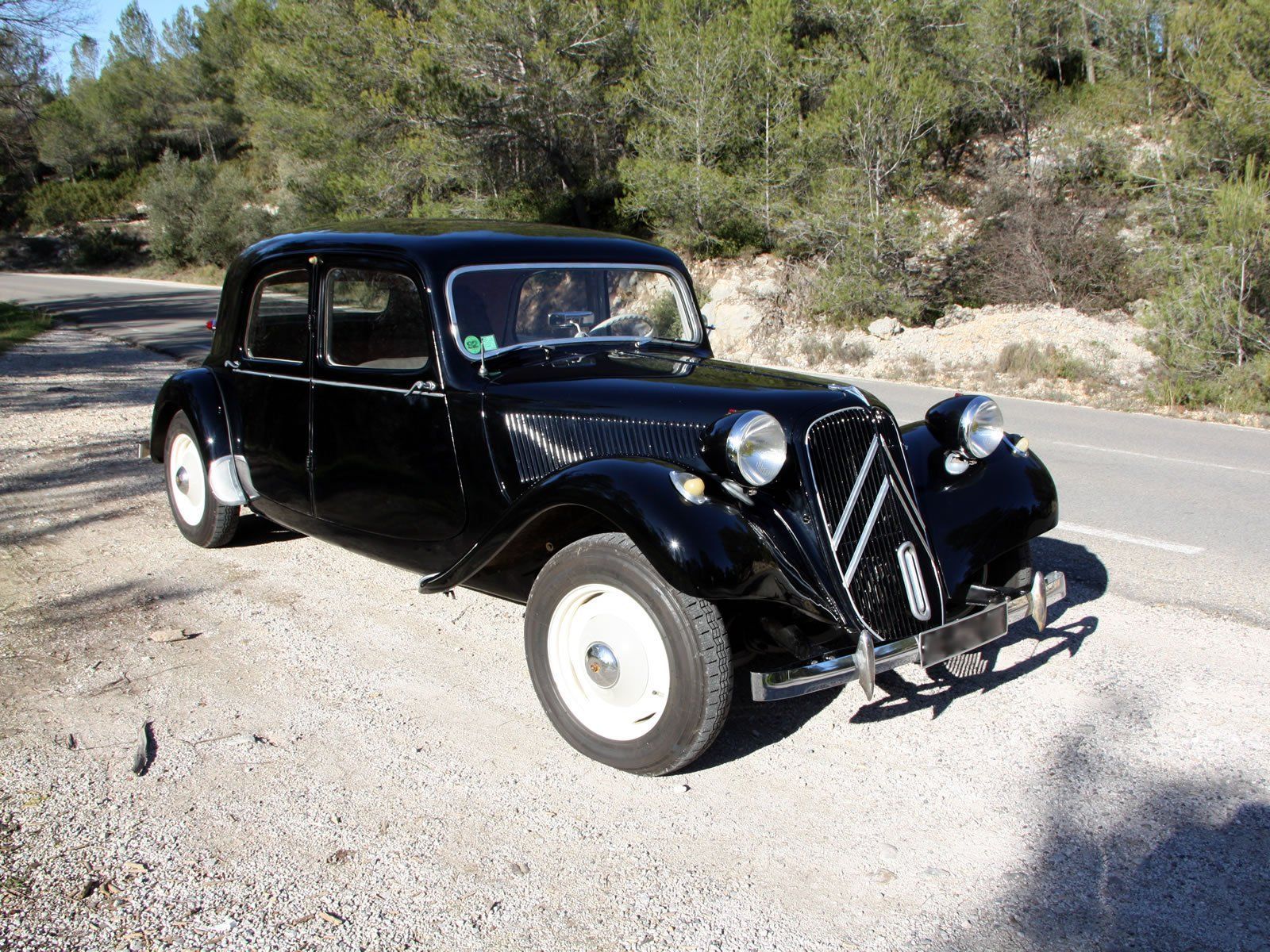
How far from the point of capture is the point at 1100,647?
4.02m

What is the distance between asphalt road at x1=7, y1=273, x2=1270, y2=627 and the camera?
4836mm

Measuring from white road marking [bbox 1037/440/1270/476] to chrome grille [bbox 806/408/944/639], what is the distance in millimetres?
5463

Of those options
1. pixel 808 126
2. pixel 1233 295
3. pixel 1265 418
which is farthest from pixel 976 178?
pixel 1265 418

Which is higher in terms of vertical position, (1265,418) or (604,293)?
(604,293)

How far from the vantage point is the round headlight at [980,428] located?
3969mm

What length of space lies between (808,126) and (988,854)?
18997 millimetres

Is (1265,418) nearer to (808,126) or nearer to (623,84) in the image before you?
(808,126)

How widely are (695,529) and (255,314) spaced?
10.0 ft

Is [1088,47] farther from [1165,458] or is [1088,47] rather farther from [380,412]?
[380,412]

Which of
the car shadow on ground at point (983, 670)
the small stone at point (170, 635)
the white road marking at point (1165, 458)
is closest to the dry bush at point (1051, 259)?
the white road marking at point (1165, 458)

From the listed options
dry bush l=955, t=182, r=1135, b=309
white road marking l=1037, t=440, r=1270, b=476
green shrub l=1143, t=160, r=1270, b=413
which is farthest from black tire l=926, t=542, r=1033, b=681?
dry bush l=955, t=182, r=1135, b=309

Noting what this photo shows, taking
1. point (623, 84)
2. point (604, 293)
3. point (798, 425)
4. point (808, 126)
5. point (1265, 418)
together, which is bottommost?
point (1265, 418)

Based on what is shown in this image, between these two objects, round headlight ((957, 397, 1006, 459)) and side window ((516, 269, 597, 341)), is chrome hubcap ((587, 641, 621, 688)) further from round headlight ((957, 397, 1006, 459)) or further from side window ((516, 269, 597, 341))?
round headlight ((957, 397, 1006, 459))

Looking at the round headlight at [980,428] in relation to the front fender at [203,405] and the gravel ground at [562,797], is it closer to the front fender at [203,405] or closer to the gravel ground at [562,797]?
the gravel ground at [562,797]
